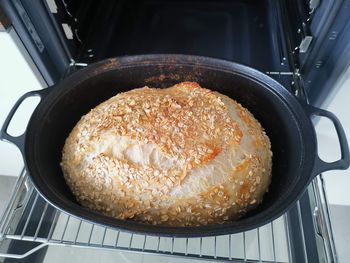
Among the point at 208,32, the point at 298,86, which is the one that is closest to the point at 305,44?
the point at 298,86

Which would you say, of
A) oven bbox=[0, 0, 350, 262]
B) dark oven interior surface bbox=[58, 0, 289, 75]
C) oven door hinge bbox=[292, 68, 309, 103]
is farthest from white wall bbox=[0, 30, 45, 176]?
oven door hinge bbox=[292, 68, 309, 103]

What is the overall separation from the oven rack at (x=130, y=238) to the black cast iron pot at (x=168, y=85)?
0.30 feet

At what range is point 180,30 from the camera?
126cm

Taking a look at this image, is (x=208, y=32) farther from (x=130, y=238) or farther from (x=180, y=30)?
(x=130, y=238)

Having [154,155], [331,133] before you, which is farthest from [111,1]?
[331,133]

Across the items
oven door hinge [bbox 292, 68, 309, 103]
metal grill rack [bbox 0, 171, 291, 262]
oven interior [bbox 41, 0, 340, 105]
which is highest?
oven interior [bbox 41, 0, 340, 105]

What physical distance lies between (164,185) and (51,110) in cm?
35

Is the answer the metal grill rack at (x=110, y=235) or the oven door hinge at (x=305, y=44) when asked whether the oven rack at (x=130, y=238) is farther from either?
the oven door hinge at (x=305, y=44)

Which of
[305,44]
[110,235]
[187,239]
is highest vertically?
[305,44]

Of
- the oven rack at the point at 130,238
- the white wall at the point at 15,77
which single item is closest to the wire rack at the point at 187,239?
the oven rack at the point at 130,238

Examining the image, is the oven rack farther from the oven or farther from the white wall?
the white wall

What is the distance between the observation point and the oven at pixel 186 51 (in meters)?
0.86

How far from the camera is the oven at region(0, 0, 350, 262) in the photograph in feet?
2.81

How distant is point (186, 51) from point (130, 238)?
618mm
